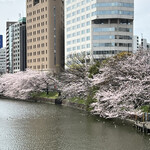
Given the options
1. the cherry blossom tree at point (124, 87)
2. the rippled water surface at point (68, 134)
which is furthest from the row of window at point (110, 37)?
the rippled water surface at point (68, 134)

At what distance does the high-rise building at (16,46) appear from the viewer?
116 meters

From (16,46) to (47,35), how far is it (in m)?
29.6

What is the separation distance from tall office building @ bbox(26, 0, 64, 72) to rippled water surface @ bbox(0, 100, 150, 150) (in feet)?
199

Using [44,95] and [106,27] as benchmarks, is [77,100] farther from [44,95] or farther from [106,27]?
[106,27]

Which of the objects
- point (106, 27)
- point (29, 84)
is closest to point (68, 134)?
point (29, 84)

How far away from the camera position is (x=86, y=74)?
145 feet

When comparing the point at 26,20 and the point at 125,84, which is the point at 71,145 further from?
the point at 26,20

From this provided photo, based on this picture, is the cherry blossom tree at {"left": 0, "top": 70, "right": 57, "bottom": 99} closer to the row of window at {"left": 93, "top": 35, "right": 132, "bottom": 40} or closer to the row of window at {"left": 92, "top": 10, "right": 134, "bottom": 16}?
the row of window at {"left": 93, "top": 35, "right": 132, "bottom": 40}

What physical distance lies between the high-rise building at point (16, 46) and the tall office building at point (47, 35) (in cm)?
1158

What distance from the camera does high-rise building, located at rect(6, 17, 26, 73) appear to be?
115500mm

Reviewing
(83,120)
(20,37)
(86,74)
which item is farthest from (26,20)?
(83,120)

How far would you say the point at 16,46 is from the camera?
121 metres

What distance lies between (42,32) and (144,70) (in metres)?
72.1

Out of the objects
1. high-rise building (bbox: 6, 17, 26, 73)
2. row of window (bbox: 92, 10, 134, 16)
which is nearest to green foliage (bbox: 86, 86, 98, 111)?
row of window (bbox: 92, 10, 134, 16)
